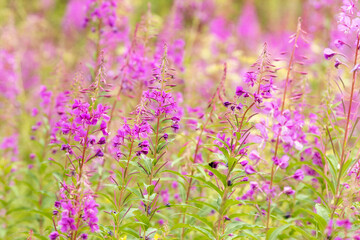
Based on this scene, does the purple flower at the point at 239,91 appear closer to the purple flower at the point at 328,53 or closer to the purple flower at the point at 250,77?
the purple flower at the point at 250,77

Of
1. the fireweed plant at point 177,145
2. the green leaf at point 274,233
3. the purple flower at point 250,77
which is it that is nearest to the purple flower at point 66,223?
the fireweed plant at point 177,145

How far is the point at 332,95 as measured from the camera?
127 inches

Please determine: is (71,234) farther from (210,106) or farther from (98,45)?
(98,45)

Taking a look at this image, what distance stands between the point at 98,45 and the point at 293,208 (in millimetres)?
2365

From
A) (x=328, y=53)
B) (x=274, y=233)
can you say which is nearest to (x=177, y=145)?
(x=274, y=233)

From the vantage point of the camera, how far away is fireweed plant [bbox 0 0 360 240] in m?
2.54

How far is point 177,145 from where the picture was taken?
4.47m

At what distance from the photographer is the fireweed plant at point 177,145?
8.33 feet

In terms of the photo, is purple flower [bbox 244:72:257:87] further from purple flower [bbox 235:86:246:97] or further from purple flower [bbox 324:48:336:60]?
purple flower [bbox 324:48:336:60]

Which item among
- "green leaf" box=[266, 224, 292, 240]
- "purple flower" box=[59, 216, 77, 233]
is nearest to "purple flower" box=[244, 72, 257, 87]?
"green leaf" box=[266, 224, 292, 240]

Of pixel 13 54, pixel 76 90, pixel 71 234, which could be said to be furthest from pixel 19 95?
pixel 71 234

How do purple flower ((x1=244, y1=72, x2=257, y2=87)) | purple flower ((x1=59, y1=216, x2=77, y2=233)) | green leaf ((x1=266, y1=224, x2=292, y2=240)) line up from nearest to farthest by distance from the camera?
1. purple flower ((x1=59, y1=216, x2=77, y2=233))
2. green leaf ((x1=266, y1=224, x2=292, y2=240))
3. purple flower ((x1=244, y1=72, x2=257, y2=87))

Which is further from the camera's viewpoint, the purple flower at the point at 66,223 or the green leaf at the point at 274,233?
the green leaf at the point at 274,233

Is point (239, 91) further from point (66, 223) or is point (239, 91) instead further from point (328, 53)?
point (66, 223)
